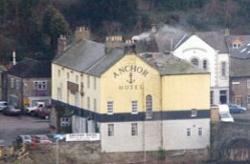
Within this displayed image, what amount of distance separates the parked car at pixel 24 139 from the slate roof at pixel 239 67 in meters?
12.5

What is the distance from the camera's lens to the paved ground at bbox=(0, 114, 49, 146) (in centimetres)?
7844

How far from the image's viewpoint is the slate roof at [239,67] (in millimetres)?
86500

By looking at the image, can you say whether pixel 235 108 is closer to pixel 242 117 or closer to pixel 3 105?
pixel 242 117

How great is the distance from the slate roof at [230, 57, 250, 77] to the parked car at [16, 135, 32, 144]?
12473 millimetres

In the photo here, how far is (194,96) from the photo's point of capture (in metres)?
78.2

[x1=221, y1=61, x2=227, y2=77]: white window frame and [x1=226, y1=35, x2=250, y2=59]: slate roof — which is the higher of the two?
[x1=226, y1=35, x2=250, y2=59]: slate roof

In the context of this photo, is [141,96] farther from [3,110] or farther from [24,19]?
[24,19]

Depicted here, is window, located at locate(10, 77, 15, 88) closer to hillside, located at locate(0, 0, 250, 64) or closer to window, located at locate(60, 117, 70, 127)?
hillside, located at locate(0, 0, 250, 64)

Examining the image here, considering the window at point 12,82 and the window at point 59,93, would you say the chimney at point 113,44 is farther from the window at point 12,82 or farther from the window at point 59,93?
the window at point 12,82

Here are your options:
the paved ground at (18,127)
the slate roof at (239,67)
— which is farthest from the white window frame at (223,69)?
the paved ground at (18,127)

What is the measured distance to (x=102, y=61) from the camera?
78.3 metres

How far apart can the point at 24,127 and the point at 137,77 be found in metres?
5.12

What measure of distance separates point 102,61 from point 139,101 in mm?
2079

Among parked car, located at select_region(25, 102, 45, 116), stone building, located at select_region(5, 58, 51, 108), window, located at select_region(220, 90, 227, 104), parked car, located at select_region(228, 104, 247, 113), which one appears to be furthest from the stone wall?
stone building, located at select_region(5, 58, 51, 108)
